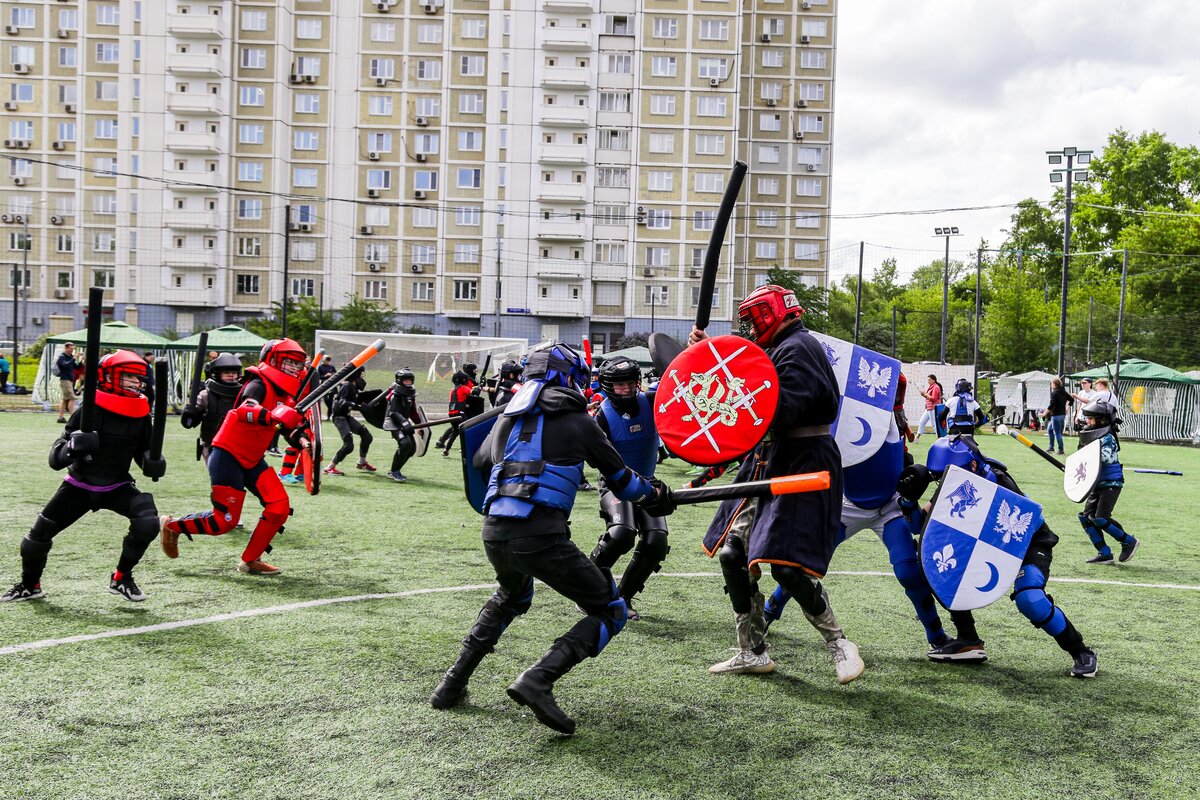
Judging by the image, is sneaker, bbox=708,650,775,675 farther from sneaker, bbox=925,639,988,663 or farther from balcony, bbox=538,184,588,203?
balcony, bbox=538,184,588,203

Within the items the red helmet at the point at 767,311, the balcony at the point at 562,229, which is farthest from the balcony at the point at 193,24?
the red helmet at the point at 767,311

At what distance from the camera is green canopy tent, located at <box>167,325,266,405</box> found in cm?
2889

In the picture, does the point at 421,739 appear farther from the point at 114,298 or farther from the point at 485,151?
the point at 114,298

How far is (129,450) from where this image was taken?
6746mm

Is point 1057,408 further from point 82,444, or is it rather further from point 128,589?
point 82,444

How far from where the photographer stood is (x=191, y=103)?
57000mm

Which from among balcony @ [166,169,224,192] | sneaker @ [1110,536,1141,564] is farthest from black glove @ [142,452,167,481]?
balcony @ [166,169,224,192]

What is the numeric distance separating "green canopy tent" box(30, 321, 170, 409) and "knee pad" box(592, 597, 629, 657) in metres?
26.9

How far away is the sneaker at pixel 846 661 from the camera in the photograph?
513cm

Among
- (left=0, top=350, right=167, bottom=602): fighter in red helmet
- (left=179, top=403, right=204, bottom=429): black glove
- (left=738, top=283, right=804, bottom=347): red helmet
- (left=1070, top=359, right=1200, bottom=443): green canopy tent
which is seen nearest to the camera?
(left=738, top=283, right=804, bottom=347): red helmet

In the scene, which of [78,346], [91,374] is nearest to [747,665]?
[91,374]

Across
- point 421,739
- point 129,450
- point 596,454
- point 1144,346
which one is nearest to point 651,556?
point 596,454

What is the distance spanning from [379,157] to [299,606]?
56533 millimetres

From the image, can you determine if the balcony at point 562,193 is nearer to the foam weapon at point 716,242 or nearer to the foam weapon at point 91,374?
the foam weapon at point 91,374
